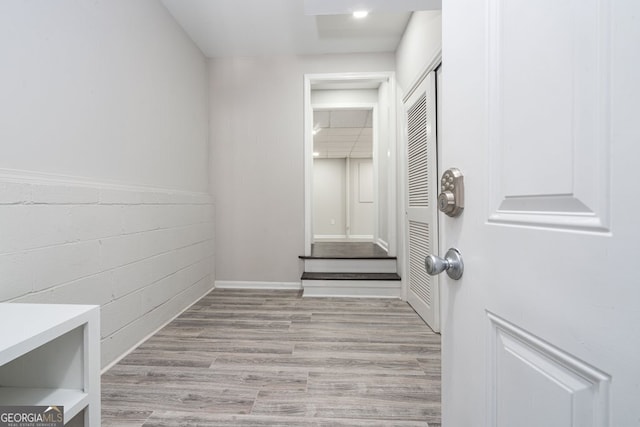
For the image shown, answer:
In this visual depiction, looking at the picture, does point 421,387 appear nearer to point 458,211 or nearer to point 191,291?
point 458,211

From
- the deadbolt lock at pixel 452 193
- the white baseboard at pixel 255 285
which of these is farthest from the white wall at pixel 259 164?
the deadbolt lock at pixel 452 193

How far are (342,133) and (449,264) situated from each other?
4.96 meters

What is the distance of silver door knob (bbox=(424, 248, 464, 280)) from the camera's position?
0.58 meters

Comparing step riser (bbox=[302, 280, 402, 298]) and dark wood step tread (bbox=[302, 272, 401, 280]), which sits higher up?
dark wood step tread (bbox=[302, 272, 401, 280])

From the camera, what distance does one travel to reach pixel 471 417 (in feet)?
1.77

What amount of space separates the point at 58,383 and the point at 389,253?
2790 millimetres

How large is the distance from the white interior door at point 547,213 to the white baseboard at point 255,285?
2.64m

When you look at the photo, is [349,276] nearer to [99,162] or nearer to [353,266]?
[353,266]

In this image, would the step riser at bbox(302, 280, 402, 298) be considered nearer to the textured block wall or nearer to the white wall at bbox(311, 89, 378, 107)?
the textured block wall

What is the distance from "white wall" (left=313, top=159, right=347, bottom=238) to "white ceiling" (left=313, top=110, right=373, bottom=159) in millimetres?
269

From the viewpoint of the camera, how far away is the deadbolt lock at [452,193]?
57cm

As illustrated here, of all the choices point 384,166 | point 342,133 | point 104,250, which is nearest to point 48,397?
point 104,250

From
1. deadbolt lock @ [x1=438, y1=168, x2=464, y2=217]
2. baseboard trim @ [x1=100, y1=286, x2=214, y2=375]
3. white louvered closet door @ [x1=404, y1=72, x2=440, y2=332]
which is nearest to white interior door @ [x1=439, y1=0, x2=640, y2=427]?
deadbolt lock @ [x1=438, y1=168, x2=464, y2=217]

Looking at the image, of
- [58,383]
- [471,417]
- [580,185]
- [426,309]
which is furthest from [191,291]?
[580,185]
